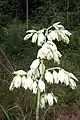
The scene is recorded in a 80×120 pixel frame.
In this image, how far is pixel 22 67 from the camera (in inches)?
190

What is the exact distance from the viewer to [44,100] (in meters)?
2.69

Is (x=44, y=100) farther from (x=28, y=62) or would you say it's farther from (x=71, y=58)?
(x=71, y=58)

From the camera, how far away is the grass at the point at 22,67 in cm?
356

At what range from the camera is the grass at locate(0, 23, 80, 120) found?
11.7 feet

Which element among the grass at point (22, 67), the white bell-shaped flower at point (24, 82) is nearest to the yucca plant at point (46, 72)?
the white bell-shaped flower at point (24, 82)

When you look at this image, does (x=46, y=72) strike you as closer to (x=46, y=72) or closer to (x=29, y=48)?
(x=46, y=72)

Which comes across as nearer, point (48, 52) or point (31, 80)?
point (48, 52)

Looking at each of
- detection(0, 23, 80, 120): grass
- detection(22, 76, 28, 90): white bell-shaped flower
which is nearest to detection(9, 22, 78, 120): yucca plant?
detection(22, 76, 28, 90): white bell-shaped flower

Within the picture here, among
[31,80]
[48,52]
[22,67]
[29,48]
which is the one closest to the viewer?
[48,52]

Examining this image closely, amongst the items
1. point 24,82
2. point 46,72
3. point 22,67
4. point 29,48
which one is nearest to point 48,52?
point 46,72

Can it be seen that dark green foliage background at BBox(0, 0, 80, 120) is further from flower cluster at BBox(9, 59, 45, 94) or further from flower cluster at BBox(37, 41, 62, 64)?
flower cluster at BBox(37, 41, 62, 64)

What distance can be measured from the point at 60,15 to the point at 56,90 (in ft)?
11.7

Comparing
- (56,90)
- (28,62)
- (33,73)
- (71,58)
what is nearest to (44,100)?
(33,73)

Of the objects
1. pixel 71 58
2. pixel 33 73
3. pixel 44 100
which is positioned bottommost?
pixel 71 58
